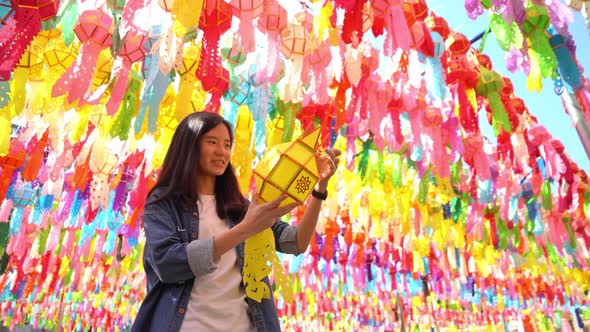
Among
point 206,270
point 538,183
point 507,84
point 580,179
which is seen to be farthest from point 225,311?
point 580,179

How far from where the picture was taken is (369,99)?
7.32 feet

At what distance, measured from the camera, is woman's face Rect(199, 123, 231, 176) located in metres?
1.05

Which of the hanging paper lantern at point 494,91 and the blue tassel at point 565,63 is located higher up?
the hanging paper lantern at point 494,91

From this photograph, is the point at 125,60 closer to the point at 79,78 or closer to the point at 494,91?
the point at 79,78

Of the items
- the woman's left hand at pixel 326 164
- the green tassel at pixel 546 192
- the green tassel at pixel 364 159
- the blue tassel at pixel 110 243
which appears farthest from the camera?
the blue tassel at pixel 110 243

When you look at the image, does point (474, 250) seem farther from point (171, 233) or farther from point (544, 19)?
point (171, 233)

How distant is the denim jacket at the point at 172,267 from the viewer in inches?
32.0

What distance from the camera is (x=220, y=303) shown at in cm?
88

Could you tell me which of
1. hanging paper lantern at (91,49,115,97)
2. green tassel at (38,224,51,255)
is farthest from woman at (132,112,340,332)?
green tassel at (38,224,51,255)

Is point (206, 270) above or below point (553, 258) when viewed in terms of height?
below

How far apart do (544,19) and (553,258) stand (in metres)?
5.47

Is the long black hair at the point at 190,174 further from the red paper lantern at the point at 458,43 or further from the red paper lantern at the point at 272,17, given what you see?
the red paper lantern at the point at 458,43

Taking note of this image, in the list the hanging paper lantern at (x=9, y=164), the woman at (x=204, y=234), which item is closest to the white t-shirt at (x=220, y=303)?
the woman at (x=204, y=234)

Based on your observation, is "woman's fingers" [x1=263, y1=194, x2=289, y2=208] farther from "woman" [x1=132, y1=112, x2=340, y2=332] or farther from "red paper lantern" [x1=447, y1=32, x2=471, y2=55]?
"red paper lantern" [x1=447, y1=32, x2=471, y2=55]
